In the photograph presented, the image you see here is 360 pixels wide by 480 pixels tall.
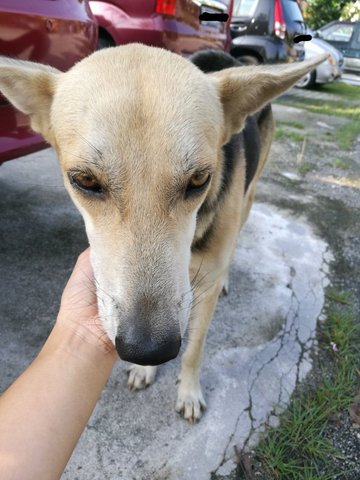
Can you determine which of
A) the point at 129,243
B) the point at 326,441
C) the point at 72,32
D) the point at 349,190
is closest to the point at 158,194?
the point at 129,243

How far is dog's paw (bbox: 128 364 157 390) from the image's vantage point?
2.82 metres

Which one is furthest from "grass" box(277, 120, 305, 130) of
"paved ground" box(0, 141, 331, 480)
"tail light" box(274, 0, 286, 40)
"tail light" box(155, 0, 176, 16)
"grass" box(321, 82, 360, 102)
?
"grass" box(321, 82, 360, 102)

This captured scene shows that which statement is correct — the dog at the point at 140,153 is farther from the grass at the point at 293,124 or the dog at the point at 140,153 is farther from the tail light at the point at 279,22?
the tail light at the point at 279,22

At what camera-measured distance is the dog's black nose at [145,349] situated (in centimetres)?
159

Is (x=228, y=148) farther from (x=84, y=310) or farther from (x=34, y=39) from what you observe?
(x=34, y=39)

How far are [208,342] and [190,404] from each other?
0.67m

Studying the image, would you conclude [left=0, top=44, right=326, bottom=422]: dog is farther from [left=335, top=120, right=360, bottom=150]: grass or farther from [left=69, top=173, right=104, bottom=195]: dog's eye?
[left=335, top=120, right=360, bottom=150]: grass

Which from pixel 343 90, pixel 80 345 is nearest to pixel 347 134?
pixel 80 345

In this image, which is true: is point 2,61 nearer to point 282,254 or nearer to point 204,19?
point 282,254

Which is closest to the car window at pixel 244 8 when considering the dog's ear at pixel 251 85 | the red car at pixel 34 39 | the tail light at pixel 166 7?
the tail light at pixel 166 7

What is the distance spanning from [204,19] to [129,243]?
5.55 m

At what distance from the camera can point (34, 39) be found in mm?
3160

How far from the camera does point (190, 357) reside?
9.20ft

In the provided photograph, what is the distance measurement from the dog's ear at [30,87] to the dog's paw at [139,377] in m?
1.60
